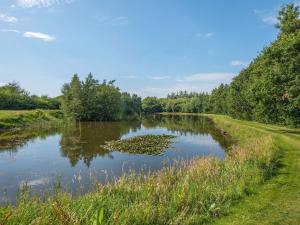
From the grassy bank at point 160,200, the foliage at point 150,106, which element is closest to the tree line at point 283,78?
the grassy bank at point 160,200

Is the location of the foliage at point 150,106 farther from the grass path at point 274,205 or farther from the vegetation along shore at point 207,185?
the grass path at point 274,205

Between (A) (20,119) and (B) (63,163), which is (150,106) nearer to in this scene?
(A) (20,119)

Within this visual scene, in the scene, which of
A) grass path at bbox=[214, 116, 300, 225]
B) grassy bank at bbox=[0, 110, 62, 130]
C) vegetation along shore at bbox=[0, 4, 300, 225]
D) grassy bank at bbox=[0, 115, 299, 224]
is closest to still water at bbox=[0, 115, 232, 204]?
vegetation along shore at bbox=[0, 4, 300, 225]

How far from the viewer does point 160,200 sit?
10852 millimetres

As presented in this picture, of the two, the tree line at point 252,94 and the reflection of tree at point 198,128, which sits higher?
the tree line at point 252,94

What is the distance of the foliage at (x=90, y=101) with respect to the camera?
89.0 metres

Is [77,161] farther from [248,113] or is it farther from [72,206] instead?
[248,113]

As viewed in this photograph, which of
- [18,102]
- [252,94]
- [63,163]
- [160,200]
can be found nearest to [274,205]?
→ [160,200]

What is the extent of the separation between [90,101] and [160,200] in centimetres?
8570

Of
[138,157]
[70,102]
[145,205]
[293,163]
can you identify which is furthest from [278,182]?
[70,102]

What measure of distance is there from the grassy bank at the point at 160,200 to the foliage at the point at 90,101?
76.6m

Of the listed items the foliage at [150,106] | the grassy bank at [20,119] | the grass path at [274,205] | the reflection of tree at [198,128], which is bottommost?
the reflection of tree at [198,128]

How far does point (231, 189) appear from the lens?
43.4 feet

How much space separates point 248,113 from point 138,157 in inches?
1623
